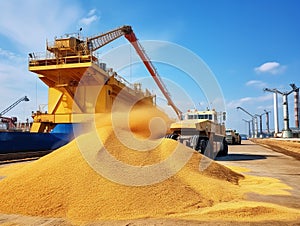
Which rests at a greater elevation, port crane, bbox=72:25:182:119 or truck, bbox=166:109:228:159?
port crane, bbox=72:25:182:119

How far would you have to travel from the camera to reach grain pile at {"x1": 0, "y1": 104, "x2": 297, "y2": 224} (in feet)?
15.8

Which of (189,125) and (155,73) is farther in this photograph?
(155,73)

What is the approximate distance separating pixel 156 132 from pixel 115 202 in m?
7.09

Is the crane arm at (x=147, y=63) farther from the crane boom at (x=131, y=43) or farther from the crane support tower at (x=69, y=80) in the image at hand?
the crane support tower at (x=69, y=80)

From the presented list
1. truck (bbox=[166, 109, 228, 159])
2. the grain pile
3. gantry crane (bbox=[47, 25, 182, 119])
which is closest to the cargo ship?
gantry crane (bbox=[47, 25, 182, 119])

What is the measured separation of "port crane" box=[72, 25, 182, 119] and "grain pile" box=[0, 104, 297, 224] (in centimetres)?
1272

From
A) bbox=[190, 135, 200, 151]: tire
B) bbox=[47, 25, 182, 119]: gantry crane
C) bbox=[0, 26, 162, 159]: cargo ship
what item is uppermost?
bbox=[47, 25, 182, 119]: gantry crane

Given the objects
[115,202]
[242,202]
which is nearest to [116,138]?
[115,202]

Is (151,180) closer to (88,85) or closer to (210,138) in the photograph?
(210,138)

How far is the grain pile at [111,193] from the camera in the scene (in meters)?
4.81

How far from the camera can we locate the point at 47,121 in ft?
65.4

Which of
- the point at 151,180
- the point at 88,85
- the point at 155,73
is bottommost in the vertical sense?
the point at 151,180

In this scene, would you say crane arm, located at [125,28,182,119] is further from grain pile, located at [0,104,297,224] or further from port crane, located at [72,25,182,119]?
grain pile, located at [0,104,297,224]

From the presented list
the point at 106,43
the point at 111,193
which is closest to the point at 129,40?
the point at 106,43
